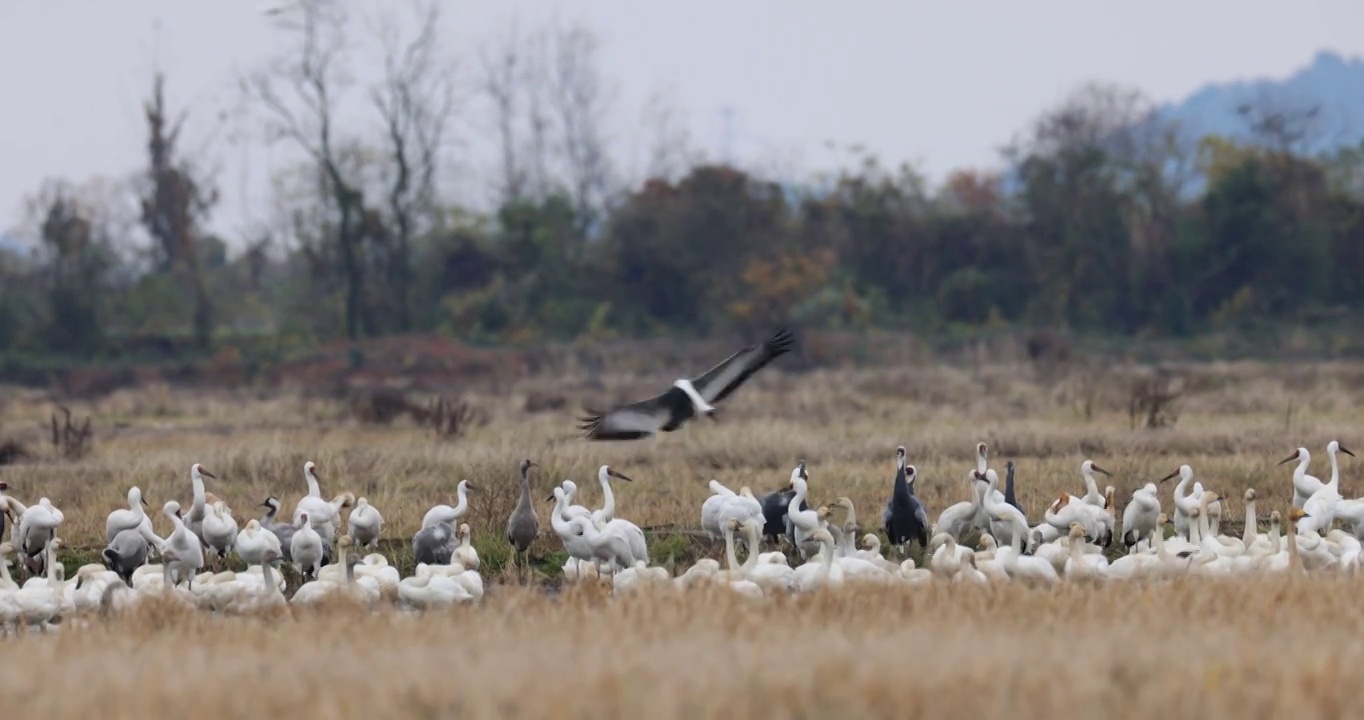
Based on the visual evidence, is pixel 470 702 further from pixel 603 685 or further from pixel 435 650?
pixel 435 650

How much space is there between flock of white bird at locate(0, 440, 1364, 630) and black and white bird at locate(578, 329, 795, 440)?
540mm

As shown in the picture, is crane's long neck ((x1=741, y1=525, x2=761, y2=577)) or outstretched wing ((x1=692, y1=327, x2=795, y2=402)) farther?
outstretched wing ((x1=692, y1=327, x2=795, y2=402))

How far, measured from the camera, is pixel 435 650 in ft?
24.7

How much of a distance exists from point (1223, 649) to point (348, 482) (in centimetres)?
1053

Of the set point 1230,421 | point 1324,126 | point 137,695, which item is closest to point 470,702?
point 137,695

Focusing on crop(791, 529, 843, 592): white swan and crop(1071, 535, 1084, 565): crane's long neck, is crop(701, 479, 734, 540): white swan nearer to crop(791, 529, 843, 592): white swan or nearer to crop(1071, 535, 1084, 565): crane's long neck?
crop(791, 529, 843, 592): white swan

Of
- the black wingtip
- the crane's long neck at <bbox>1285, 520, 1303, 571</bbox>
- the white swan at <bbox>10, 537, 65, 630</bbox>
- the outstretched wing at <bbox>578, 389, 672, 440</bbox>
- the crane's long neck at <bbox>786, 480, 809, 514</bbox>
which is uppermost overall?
the black wingtip

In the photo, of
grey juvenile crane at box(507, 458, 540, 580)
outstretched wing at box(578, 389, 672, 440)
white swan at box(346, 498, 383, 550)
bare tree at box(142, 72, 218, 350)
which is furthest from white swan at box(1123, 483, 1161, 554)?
bare tree at box(142, 72, 218, 350)

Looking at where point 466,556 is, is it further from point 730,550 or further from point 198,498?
point 198,498

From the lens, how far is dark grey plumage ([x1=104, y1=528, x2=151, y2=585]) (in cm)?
1216

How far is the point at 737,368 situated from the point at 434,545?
7.42ft

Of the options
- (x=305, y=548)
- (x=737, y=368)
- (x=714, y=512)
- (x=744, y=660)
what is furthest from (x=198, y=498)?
(x=744, y=660)

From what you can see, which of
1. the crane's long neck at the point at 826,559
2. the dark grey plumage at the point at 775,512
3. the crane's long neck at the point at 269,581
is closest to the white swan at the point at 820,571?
the crane's long neck at the point at 826,559

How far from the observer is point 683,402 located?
1309 cm
